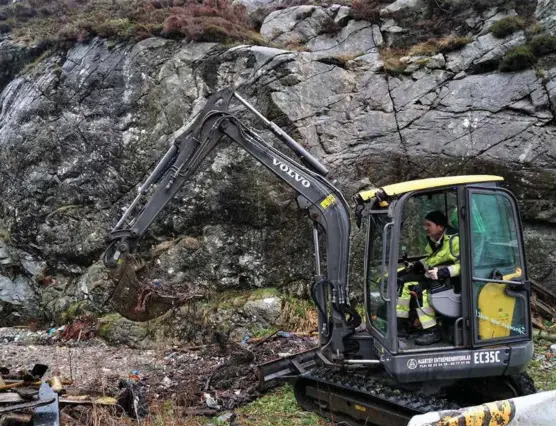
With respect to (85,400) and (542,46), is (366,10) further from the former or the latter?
(85,400)

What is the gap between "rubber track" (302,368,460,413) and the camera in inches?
175

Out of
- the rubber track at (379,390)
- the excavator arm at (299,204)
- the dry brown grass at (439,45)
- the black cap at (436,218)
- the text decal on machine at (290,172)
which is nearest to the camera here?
the rubber track at (379,390)

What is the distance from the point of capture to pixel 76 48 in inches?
548

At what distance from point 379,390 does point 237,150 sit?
23.3 ft

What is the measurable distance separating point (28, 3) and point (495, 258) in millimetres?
17996

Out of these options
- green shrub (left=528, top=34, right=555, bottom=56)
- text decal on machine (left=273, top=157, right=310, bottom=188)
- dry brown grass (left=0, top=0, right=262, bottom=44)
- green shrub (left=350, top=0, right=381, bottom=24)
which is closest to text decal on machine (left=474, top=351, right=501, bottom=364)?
text decal on machine (left=273, top=157, right=310, bottom=188)

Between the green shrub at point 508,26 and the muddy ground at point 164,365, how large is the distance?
804cm

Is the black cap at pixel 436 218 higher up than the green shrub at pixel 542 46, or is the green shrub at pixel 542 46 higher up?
the green shrub at pixel 542 46

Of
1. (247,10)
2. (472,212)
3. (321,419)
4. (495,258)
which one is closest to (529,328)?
(495,258)

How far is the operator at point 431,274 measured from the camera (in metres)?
4.75

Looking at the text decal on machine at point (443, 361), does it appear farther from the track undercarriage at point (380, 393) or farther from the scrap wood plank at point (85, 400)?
the scrap wood plank at point (85, 400)

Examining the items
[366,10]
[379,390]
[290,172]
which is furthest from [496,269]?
[366,10]

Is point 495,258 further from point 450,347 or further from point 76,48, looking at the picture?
point 76,48

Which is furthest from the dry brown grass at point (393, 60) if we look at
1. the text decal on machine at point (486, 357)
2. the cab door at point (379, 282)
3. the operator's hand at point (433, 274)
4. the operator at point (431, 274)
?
the text decal on machine at point (486, 357)
